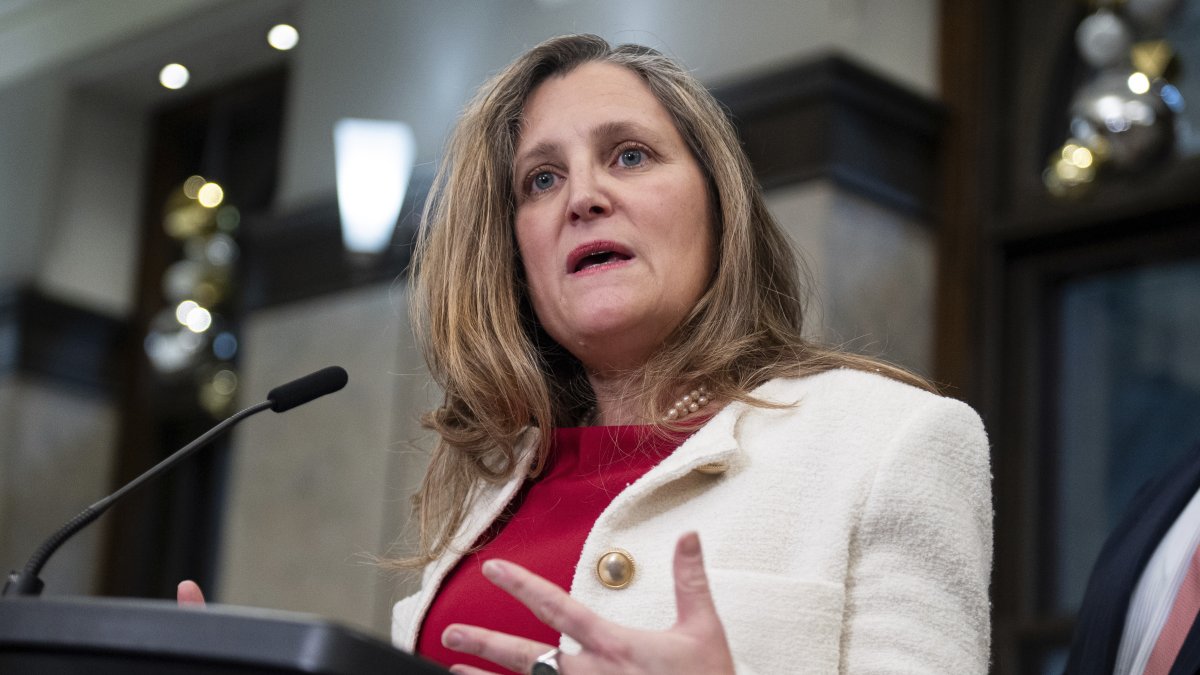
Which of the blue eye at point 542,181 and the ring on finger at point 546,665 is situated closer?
the ring on finger at point 546,665

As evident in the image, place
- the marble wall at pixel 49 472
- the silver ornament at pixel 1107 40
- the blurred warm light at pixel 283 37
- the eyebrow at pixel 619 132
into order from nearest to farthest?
1. the eyebrow at pixel 619 132
2. the silver ornament at pixel 1107 40
3. the blurred warm light at pixel 283 37
4. the marble wall at pixel 49 472

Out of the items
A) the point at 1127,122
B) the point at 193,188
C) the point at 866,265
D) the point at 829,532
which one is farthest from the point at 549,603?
the point at 193,188

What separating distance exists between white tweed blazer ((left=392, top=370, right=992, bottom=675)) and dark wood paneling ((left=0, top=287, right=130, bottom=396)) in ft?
18.5

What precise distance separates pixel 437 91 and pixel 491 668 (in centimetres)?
406

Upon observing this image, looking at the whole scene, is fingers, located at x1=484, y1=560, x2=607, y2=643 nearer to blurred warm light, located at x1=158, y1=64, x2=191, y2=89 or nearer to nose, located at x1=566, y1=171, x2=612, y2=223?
nose, located at x1=566, y1=171, x2=612, y2=223

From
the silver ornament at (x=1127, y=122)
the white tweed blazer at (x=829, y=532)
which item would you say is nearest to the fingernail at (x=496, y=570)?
the white tweed blazer at (x=829, y=532)

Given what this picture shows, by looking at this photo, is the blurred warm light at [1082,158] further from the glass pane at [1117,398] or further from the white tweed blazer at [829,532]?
the white tweed blazer at [829,532]

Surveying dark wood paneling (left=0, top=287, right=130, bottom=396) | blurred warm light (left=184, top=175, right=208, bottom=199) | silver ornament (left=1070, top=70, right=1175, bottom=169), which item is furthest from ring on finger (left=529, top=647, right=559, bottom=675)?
dark wood paneling (left=0, top=287, right=130, bottom=396)

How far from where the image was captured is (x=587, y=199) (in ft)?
6.17

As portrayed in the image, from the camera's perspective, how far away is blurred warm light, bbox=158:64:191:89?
673 centimetres

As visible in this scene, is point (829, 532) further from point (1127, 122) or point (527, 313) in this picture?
point (1127, 122)

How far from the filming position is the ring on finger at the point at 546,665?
1231mm

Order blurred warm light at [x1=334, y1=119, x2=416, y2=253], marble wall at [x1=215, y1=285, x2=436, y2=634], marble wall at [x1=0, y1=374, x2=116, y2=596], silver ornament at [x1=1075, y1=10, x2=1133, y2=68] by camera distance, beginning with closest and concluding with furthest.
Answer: silver ornament at [x1=1075, y1=10, x2=1133, y2=68], marble wall at [x1=215, y1=285, x2=436, y2=634], blurred warm light at [x1=334, y1=119, x2=416, y2=253], marble wall at [x1=0, y1=374, x2=116, y2=596]

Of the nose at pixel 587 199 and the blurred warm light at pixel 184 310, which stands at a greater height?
the blurred warm light at pixel 184 310
